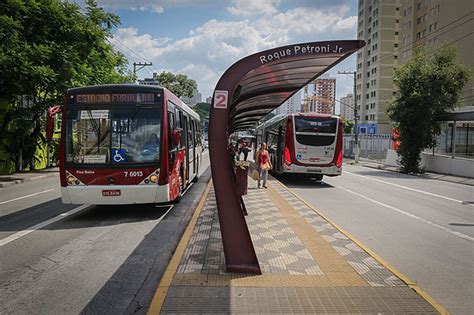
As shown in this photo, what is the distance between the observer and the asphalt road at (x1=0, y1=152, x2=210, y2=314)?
16.1ft

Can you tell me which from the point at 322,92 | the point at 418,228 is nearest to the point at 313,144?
the point at 418,228

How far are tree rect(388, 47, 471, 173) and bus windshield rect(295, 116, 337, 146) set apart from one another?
10.6 metres

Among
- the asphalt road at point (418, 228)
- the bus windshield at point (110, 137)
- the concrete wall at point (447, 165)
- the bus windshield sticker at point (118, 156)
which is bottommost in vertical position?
the asphalt road at point (418, 228)

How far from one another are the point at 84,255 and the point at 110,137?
3295 millimetres

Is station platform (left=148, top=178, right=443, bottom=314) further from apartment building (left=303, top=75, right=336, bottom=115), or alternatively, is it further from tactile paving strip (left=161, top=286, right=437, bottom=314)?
apartment building (left=303, top=75, right=336, bottom=115)

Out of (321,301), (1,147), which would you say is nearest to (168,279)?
(321,301)

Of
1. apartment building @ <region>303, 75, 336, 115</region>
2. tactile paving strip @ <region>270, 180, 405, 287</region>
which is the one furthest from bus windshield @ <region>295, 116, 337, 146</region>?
apartment building @ <region>303, 75, 336, 115</region>

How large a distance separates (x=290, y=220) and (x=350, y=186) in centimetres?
958

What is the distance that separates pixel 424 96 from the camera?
1026 inches

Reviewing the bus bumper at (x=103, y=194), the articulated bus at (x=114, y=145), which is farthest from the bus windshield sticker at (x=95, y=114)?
the bus bumper at (x=103, y=194)

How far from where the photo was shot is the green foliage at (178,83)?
64.9 m

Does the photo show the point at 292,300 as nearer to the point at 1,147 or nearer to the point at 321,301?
the point at 321,301

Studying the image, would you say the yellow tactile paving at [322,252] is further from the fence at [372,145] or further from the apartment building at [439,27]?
the apartment building at [439,27]

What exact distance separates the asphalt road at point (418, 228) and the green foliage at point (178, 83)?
5021 cm
